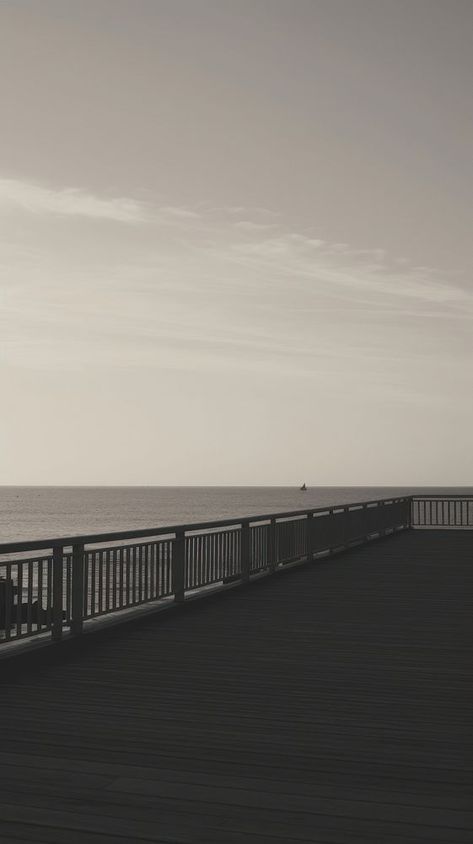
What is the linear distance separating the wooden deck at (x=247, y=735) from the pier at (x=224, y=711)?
0.05 ft

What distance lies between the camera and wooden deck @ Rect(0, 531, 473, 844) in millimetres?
4270

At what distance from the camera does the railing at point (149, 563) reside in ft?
26.4

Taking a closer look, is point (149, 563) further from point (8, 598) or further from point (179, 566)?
point (8, 598)

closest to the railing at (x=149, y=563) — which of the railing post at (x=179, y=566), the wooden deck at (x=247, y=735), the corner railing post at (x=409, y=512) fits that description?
the railing post at (x=179, y=566)

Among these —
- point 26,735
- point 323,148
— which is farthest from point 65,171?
point 26,735

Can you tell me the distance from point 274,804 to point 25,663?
389 cm

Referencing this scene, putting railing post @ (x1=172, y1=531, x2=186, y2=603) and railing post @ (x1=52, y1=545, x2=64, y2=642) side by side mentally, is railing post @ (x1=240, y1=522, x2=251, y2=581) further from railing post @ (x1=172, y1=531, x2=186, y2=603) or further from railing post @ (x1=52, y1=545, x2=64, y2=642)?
railing post @ (x1=52, y1=545, x2=64, y2=642)

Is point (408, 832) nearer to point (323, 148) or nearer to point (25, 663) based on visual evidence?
point (25, 663)

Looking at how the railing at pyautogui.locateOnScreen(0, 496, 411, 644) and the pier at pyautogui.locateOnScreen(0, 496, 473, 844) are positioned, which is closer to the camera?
the pier at pyautogui.locateOnScreen(0, 496, 473, 844)

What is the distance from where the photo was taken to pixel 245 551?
1398 cm

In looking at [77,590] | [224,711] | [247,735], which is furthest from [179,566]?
[247,735]

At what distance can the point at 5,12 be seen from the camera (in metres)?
17.5

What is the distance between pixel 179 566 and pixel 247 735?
5.56 metres

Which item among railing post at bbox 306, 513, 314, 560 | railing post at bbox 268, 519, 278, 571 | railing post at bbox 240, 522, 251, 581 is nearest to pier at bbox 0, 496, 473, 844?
railing post at bbox 240, 522, 251, 581
